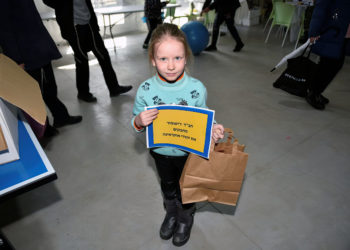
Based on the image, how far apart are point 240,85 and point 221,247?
8.34ft

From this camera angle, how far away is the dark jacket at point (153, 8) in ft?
15.2

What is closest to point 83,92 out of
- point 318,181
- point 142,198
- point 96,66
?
point 96,66

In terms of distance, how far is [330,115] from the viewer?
277 cm

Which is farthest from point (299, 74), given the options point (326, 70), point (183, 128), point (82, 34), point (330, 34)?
point (82, 34)

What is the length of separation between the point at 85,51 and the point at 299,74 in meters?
2.41

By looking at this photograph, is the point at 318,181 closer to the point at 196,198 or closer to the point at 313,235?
the point at 313,235

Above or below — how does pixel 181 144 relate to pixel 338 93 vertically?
above

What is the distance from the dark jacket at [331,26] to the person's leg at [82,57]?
2419 mm

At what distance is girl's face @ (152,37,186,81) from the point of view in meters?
1.03

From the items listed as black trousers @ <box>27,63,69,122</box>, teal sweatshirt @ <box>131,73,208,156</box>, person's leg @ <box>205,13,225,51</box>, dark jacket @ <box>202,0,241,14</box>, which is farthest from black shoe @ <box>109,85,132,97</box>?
dark jacket @ <box>202,0,241,14</box>

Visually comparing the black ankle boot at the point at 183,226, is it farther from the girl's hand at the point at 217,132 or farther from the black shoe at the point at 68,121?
the black shoe at the point at 68,121

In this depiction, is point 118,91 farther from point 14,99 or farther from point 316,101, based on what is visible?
point 14,99

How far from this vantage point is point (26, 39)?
5.95 ft

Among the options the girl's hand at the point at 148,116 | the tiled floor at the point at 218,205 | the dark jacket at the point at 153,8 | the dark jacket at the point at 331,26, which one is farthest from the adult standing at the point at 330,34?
the dark jacket at the point at 153,8
